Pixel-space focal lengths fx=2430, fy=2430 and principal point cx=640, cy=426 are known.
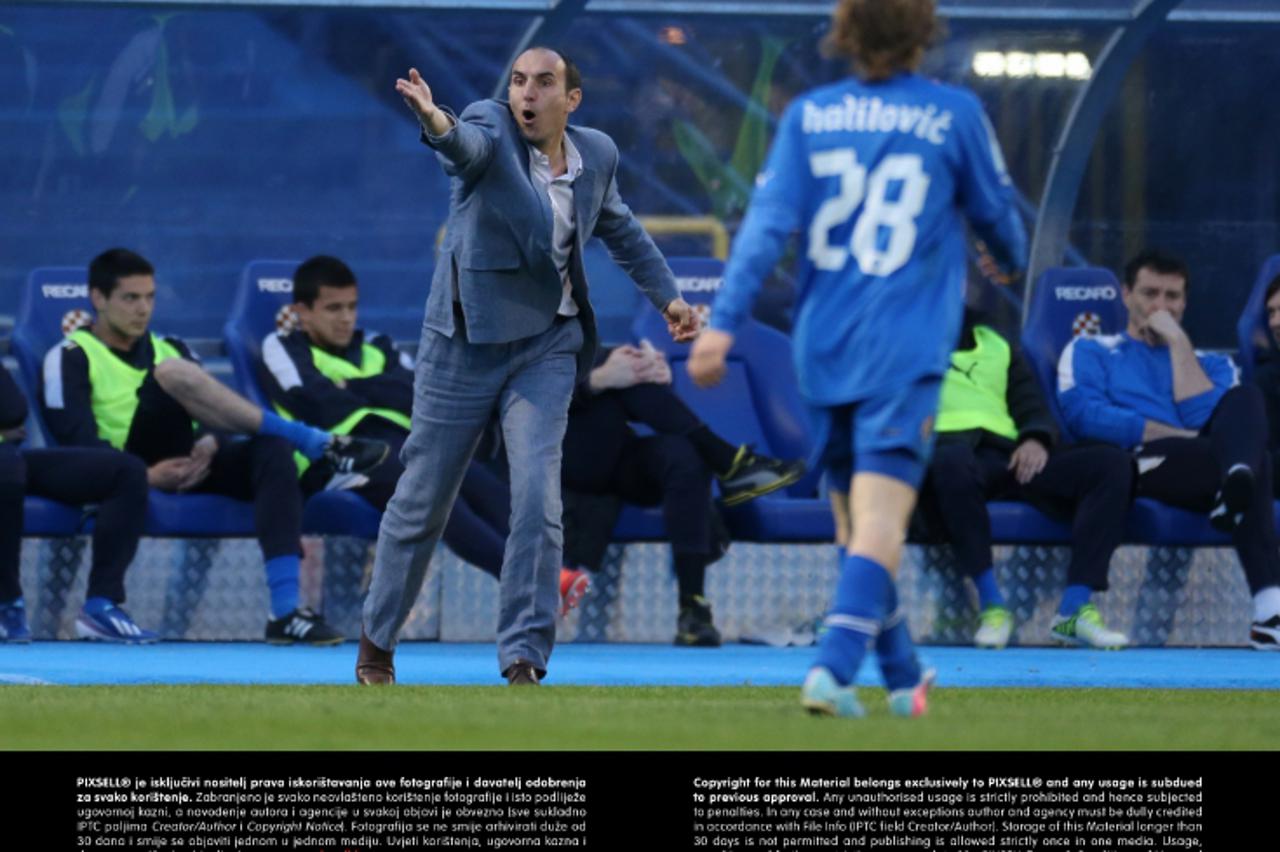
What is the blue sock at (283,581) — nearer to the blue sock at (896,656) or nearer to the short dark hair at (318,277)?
→ the short dark hair at (318,277)

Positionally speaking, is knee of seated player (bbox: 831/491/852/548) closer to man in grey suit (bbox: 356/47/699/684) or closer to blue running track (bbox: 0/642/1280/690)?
man in grey suit (bbox: 356/47/699/684)

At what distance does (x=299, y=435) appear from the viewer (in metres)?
10.3

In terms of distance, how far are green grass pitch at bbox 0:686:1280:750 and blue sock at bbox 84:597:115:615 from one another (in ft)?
9.91

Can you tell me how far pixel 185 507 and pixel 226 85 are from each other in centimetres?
260

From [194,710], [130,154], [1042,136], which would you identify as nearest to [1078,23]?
[1042,136]

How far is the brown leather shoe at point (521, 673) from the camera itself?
23.5 feet

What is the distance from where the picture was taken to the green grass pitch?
5230mm

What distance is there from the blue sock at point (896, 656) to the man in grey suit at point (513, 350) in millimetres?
1540

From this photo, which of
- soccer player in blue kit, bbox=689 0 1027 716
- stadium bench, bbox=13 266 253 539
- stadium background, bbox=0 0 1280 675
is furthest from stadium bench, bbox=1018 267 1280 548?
soccer player in blue kit, bbox=689 0 1027 716

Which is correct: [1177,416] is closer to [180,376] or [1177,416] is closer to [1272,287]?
[1272,287]

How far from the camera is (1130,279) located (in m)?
11.3

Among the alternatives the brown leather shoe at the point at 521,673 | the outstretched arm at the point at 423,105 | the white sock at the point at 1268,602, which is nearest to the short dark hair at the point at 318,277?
the brown leather shoe at the point at 521,673

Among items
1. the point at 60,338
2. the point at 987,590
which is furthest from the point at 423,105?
the point at 60,338
